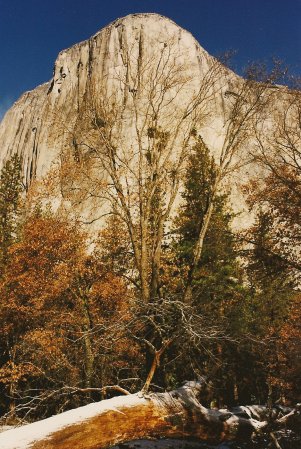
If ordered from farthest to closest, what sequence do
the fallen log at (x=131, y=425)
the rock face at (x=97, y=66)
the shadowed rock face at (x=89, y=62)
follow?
the shadowed rock face at (x=89, y=62)
the rock face at (x=97, y=66)
the fallen log at (x=131, y=425)

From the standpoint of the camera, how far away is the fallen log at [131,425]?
501 centimetres

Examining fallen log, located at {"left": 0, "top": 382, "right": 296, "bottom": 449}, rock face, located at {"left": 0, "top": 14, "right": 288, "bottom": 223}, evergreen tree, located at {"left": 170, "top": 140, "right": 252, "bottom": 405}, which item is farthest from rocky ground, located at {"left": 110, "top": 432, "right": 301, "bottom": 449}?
rock face, located at {"left": 0, "top": 14, "right": 288, "bottom": 223}

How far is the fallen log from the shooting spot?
16.4 feet

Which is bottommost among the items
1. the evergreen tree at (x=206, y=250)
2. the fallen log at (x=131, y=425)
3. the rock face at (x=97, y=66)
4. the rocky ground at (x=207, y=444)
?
the rocky ground at (x=207, y=444)

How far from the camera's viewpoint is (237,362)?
742 inches

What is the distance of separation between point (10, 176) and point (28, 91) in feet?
166

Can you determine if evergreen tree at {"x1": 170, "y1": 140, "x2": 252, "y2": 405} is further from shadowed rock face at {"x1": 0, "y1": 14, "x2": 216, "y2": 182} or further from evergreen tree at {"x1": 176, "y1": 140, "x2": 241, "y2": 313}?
shadowed rock face at {"x1": 0, "y1": 14, "x2": 216, "y2": 182}

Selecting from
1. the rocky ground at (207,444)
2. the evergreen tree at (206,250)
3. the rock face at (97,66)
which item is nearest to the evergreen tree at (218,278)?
the evergreen tree at (206,250)

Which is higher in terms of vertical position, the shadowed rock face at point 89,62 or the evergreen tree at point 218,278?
the shadowed rock face at point 89,62

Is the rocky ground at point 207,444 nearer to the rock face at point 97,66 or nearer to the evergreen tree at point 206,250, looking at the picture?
the evergreen tree at point 206,250

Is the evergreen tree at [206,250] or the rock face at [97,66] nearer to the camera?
the evergreen tree at [206,250]

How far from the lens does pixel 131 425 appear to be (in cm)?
601

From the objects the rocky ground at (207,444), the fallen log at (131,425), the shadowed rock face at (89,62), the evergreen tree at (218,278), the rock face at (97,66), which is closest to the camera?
the fallen log at (131,425)

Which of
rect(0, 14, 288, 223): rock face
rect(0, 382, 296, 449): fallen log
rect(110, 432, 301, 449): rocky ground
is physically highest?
rect(0, 14, 288, 223): rock face
